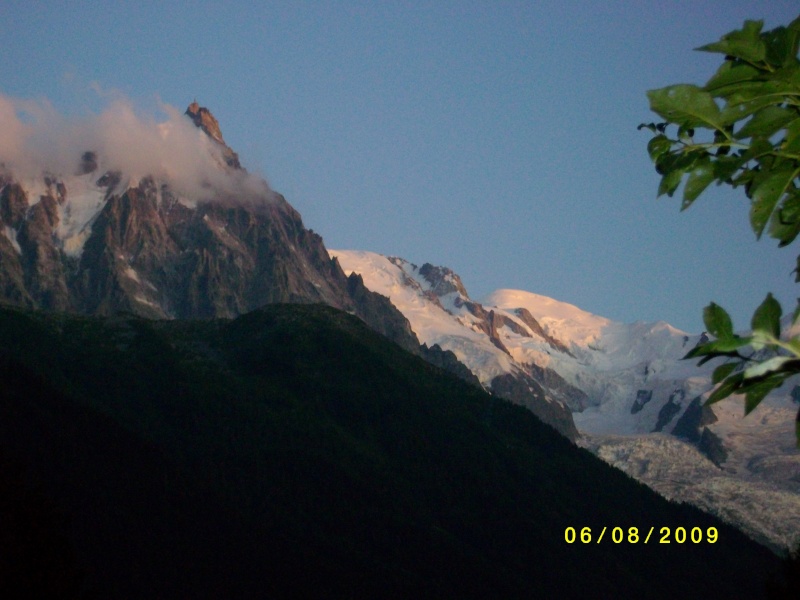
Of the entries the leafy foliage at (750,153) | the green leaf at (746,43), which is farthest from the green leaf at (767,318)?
the green leaf at (746,43)

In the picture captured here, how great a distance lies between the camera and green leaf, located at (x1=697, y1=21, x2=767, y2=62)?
16.4 ft

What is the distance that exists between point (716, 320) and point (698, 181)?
99 centimetres

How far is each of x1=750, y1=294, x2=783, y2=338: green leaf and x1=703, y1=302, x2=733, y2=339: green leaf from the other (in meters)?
0.12

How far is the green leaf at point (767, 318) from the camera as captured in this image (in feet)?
16.6

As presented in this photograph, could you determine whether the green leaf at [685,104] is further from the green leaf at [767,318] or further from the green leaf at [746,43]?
the green leaf at [767,318]

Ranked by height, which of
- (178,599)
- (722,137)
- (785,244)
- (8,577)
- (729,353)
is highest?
(722,137)

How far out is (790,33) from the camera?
16.3 ft

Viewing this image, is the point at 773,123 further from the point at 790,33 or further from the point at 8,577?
the point at 8,577

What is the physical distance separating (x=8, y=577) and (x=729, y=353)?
76561mm

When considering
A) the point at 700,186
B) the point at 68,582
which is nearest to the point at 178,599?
the point at 68,582

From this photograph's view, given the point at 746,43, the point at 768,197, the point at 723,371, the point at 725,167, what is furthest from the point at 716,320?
the point at 746,43

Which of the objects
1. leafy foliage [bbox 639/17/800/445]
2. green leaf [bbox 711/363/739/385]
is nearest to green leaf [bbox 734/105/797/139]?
leafy foliage [bbox 639/17/800/445]

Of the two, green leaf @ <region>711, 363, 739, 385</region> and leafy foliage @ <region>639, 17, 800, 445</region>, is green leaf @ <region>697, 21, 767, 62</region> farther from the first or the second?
green leaf @ <region>711, 363, 739, 385</region>

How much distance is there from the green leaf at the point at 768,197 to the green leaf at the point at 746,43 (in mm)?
687
